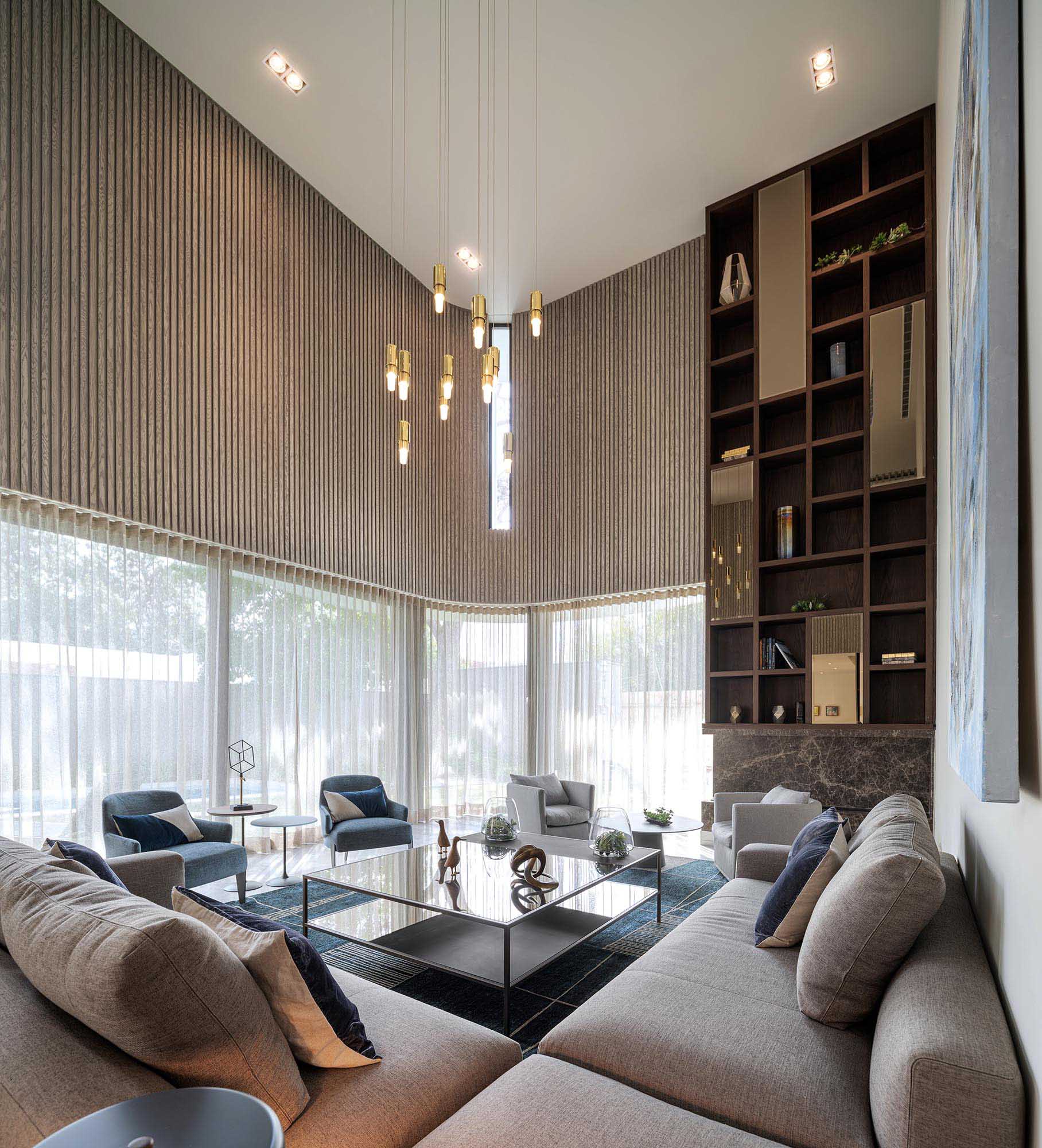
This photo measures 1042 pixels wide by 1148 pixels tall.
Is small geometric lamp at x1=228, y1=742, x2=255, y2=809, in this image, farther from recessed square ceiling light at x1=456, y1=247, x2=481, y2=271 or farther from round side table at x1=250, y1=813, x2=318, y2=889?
recessed square ceiling light at x1=456, y1=247, x2=481, y2=271

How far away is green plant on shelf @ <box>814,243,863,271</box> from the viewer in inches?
219

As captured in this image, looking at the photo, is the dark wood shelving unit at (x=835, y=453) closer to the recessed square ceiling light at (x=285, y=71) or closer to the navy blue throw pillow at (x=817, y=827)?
the navy blue throw pillow at (x=817, y=827)

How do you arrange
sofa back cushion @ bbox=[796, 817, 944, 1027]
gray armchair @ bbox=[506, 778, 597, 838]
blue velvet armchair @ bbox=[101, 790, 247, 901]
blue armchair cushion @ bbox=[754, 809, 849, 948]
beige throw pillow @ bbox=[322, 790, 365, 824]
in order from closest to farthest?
sofa back cushion @ bbox=[796, 817, 944, 1027] → blue armchair cushion @ bbox=[754, 809, 849, 948] → blue velvet armchair @ bbox=[101, 790, 247, 901] → beige throw pillow @ bbox=[322, 790, 365, 824] → gray armchair @ bbox=[506, 778, 597, 838]

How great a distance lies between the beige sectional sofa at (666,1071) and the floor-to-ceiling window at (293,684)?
301cm

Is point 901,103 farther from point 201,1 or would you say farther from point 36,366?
point 36,366

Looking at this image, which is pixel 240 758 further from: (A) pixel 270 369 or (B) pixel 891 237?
(B) pixel 891 237

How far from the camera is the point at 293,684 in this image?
21.2 ft

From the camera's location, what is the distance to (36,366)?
4.55m

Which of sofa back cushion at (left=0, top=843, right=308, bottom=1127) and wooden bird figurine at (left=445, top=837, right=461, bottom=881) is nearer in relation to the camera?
sofa back cushion at (left=0, top=843, right=308, bottom=1127)

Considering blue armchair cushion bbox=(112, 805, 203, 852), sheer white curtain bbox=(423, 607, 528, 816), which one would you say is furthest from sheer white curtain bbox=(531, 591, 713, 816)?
blue armchair cushion bbox=(112, 805, 203, 852)

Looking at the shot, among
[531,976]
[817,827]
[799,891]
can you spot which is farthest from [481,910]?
[817,827]

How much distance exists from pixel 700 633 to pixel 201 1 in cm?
615

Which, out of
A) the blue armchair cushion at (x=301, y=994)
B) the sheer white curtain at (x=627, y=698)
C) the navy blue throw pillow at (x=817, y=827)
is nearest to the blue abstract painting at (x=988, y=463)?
the navy blue throw pillow at (x=817, y=827)

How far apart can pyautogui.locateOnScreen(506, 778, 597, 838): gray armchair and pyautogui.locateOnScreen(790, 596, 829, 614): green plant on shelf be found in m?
2.23
